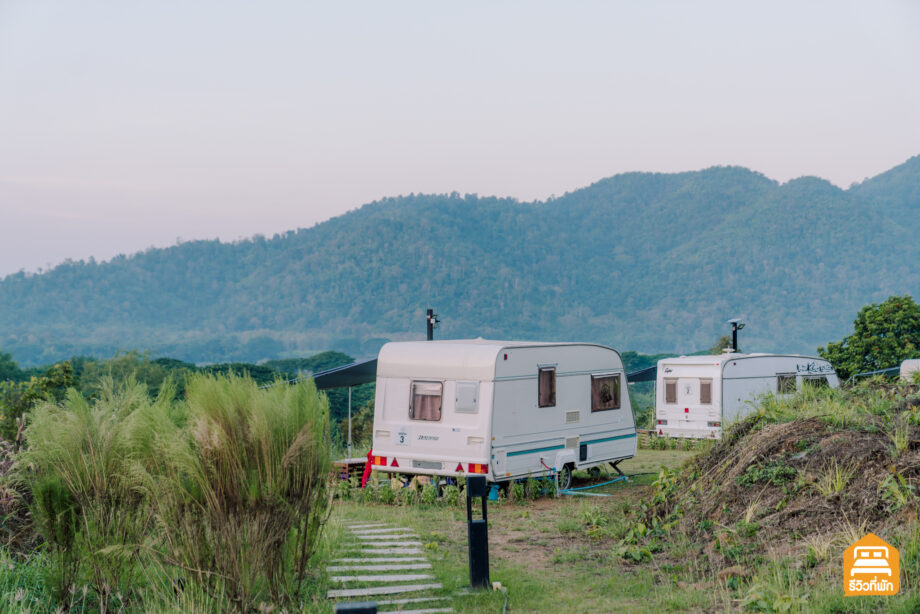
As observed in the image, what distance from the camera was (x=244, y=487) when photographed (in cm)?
592

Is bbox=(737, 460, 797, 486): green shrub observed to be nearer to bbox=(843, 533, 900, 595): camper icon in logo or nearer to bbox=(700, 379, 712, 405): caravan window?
bbox=(843, 533, 900, 595): camper icon in logo

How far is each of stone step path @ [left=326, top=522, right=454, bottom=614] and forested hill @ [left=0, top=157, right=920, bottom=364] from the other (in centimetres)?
12291

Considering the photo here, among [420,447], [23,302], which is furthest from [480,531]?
[23,302]

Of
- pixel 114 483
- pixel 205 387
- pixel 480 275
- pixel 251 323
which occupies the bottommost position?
pixel 114 483

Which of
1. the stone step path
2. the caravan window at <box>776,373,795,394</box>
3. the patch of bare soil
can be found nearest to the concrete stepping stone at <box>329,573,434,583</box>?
the stone step path

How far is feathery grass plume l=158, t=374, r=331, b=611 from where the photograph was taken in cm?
586

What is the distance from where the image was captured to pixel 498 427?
474 inches

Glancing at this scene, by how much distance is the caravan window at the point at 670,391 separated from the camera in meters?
19.6

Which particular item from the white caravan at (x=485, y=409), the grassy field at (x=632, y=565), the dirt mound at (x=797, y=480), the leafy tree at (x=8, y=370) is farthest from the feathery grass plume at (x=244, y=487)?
the leafy tree at (x=8, y=370)

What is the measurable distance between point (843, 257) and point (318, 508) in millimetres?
153480

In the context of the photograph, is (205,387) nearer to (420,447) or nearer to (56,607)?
(56,607)

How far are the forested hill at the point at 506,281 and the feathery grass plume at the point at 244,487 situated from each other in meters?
126

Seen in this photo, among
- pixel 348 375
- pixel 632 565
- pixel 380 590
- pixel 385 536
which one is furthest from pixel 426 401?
pixel 380 590

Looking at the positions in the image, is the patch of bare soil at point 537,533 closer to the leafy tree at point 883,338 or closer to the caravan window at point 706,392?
the caravan window at point 706,392
